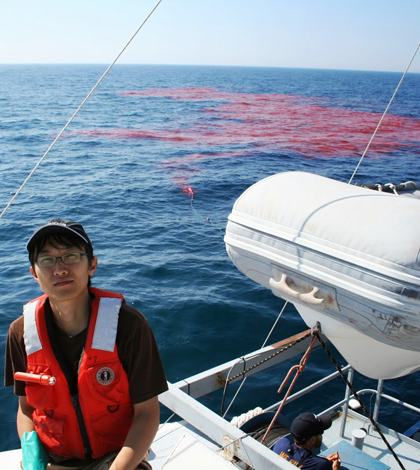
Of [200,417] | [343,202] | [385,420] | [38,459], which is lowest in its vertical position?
[385,420]

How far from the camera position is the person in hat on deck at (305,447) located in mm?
3045

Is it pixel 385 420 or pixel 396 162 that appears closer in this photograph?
pixel 385 420

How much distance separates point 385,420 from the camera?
641 centimetres

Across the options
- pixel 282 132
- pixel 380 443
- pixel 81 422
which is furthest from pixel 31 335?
pixel 282 132

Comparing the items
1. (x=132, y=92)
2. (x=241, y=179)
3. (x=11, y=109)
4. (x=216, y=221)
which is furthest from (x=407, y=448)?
→ (x=132, y=92)

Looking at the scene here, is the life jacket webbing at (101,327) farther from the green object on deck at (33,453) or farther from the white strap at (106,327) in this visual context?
the green object on deck at (33,453)

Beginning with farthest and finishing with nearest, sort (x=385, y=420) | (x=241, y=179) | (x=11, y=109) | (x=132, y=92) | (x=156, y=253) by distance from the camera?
(x=132, y=92), (x=11, y=109), (x=241, y=179), (x=156, y=253), (x=385, y=420)

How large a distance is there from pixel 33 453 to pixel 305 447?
194 cm

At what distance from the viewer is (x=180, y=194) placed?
17.5 metres

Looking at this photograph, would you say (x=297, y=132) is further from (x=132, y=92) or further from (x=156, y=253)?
(x=132, y=92)

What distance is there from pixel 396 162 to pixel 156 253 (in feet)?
58.3

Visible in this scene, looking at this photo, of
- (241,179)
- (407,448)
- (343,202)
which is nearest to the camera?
(343,202)

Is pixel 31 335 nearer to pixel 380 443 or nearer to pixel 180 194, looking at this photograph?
pixel 380 443

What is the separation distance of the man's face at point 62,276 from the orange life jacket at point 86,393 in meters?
0.09
